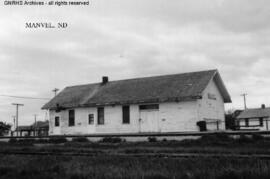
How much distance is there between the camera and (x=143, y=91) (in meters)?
27.8

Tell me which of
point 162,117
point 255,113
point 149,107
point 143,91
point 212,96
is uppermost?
point 143,91

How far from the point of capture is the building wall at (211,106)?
1008 inches

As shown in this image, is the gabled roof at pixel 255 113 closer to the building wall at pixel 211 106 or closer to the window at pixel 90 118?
the building wall at pixel 211 106

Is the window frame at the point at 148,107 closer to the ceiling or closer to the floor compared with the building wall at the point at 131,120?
closer to the ceiling

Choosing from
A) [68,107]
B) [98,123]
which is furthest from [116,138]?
[68,107]

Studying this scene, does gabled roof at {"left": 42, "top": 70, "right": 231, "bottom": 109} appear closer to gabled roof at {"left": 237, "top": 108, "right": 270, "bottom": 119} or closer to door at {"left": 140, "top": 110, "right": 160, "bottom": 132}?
door at {"left": 140, "top": 110, "right": 160, "bottom": 132}

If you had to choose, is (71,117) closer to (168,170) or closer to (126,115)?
(126,115)

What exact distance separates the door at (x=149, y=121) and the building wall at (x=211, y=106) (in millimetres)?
3263

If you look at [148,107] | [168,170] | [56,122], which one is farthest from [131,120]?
[168,170]

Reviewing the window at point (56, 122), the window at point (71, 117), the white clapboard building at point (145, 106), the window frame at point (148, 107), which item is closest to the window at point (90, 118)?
the white clapboard building at point (145, 106)

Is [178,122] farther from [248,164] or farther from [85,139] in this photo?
[248,164]

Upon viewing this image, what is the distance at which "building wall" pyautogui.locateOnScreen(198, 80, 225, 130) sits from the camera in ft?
84.0

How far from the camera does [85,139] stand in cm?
2392

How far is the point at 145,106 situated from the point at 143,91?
156cm
